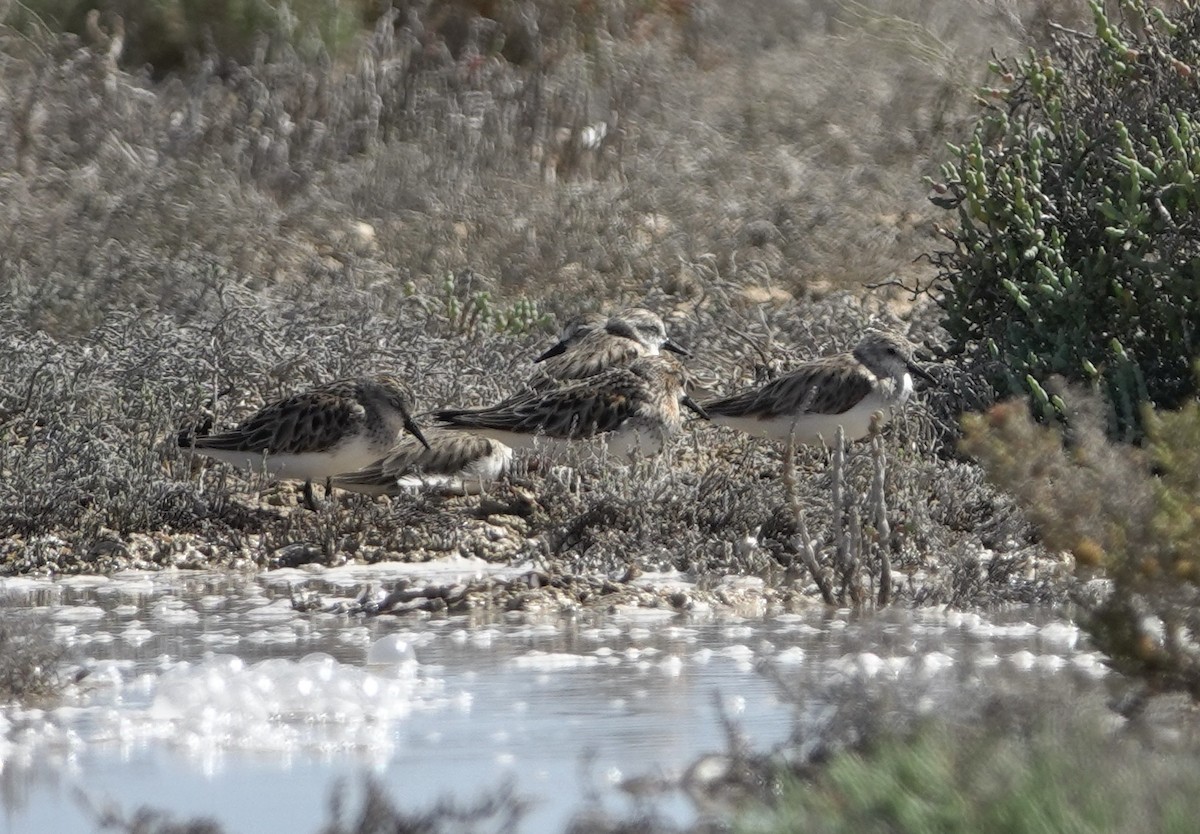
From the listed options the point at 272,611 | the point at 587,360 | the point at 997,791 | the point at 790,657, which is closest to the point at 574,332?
the point at 587,360

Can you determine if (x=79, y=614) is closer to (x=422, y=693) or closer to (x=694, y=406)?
(x=422, y=693)

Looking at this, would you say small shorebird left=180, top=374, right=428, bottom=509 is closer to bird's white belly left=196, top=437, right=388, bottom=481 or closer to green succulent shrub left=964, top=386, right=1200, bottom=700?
bird's white belly left=196, top=437, right=388, bottom=481

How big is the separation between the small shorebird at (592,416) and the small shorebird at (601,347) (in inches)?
26.3

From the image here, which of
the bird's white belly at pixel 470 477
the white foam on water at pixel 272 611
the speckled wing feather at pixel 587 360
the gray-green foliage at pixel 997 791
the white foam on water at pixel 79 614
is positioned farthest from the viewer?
the speckled wing feather at pixel 587 360

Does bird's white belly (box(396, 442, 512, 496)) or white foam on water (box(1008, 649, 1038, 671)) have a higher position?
bird's white belly (box(396, 442, 512, 496))

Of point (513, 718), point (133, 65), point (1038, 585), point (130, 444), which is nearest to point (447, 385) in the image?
point (130, 444)

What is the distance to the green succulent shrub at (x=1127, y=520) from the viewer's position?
5480 millimetres

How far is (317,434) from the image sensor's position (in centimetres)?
1064

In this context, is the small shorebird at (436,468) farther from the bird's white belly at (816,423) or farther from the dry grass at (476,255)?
the bird's white belly at (816,423)

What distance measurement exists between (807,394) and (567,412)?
1.13 meters

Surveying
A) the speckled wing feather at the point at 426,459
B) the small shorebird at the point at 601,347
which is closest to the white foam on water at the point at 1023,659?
the speckled wing feather at the point at 426,459

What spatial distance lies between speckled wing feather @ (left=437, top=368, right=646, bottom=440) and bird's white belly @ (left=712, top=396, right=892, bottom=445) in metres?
0.58

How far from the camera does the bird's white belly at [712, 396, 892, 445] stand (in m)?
11.2

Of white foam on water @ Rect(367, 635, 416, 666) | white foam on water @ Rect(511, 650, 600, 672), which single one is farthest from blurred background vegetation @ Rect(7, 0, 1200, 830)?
white foam on water @ Rect(367, 635, 416, 666)
